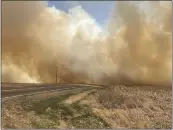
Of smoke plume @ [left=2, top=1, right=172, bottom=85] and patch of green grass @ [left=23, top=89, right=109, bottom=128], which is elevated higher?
smoke plume @ [left=2, top=1, right=172, bottom=85]

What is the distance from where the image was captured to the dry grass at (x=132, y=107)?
313 inches

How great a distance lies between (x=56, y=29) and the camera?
8.37m

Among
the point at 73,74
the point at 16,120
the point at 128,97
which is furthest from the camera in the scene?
the point at 73,74

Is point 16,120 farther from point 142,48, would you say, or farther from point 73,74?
point 142,48

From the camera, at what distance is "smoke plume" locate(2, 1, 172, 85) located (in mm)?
8359

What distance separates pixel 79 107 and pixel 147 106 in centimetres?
135

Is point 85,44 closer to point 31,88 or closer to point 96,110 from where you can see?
point 96,110

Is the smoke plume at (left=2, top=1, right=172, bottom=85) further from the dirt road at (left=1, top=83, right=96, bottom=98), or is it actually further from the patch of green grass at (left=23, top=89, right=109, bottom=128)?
the patch of green grass at (left=23, top=89, right=109, bottom=128)

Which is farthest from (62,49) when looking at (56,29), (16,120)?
(16,120)

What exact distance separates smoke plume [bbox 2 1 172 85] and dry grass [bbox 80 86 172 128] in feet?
1.08

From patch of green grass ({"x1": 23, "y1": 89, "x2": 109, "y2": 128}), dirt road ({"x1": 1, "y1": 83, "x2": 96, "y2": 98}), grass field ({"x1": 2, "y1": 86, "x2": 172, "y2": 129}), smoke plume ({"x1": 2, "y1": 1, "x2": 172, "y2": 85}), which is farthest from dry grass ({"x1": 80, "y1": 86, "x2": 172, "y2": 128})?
dirt road ({"x1": 1, "y1": 83, "x2": 96, "y2": 98})

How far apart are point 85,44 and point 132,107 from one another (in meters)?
1.63

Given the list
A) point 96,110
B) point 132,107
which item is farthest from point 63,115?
point 132,107

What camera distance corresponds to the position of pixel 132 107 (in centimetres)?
808
